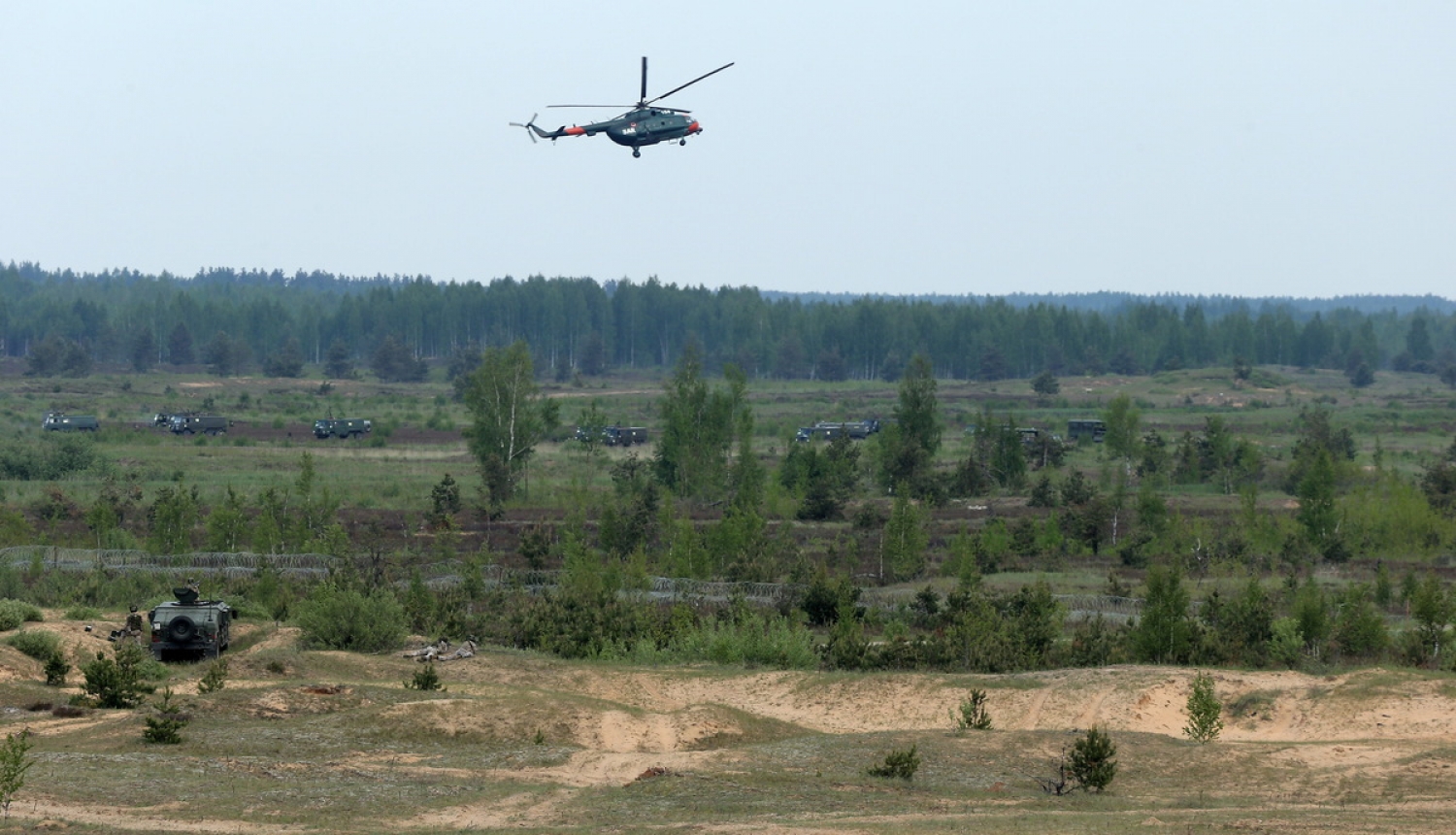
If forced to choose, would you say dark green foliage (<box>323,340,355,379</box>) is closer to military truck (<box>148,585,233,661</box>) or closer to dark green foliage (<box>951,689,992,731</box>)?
military truck (<box>148,585,233,661</box>)

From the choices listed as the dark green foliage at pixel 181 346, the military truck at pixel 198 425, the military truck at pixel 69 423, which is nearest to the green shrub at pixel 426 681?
the military truck at pixel 198 425

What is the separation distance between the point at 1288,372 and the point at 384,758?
160 metres

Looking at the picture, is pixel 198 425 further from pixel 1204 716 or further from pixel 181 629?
pixel 1204 716

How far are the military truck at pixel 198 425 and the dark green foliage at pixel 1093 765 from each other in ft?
270

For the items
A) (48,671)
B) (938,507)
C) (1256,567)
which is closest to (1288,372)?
(938,507)

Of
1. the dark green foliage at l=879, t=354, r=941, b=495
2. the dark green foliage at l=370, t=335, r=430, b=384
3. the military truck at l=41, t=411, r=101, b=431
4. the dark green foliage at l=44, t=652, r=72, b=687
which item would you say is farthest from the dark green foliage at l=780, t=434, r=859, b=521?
the dark green foliage at l=370, t=335, r=430, b=384

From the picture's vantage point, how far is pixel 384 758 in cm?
2209

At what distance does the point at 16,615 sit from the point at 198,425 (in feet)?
217

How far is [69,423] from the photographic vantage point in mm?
92250

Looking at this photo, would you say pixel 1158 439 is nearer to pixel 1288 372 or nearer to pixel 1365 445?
pixel 1365 445

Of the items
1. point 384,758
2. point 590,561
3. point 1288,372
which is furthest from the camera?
point 1288,372

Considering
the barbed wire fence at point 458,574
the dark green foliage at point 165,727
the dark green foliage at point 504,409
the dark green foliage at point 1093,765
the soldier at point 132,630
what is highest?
the dark green foliage at point 504,409

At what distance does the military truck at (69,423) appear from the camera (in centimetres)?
9169

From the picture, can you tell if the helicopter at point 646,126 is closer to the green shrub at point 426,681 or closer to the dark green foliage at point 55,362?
the green shrub at point 426,681
